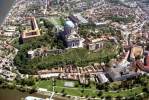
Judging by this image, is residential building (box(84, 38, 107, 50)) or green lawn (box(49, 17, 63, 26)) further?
green lawn (box(49, 17, 63, 26))

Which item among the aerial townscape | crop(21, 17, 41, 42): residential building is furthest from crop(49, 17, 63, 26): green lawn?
crop(21, 17, 41, 42): residential building

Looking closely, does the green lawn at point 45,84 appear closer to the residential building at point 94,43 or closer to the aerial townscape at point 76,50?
the aerial townscape at point 76,50

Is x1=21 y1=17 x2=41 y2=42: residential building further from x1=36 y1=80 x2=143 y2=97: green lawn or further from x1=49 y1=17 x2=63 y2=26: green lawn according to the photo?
x1=36 y1=80 x2=143 y2=97: green lawn

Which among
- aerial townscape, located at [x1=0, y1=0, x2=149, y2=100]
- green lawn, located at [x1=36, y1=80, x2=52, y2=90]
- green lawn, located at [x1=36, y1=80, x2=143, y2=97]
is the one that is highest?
aerial townscape, located at [x1=0, y1=0, x2=149, y2=100]

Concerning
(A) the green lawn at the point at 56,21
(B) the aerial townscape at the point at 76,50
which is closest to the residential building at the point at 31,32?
(B) the aerial townscape at the point at 76,50

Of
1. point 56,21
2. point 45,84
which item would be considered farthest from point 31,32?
point 45,84

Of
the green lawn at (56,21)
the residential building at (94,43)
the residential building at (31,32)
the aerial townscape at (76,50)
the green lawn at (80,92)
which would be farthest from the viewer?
the green lawn at (56,21)

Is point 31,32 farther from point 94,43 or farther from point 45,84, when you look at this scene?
point 45,84

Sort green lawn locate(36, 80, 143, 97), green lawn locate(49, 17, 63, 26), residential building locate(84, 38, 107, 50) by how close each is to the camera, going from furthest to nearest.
Answer: 1. green lawn locate(49, 17, 63, 26)
2. residential building locate(84, 38, 107, 50)
3. green lawn locate(36, 80, 143, 97)

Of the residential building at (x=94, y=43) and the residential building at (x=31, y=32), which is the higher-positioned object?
the residential building at (x=31, y=32)
